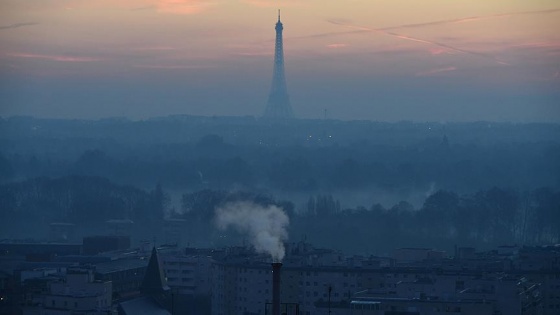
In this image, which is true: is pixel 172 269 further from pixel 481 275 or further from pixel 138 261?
pixel 481 275

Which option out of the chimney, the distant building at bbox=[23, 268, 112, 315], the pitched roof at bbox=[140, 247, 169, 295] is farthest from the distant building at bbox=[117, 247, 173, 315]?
the chimney

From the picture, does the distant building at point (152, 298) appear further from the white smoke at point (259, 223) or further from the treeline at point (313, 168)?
the treeline at point (313, 168)

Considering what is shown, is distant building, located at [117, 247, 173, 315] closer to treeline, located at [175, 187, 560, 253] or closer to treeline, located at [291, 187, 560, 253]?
treeline, located at [175, 187, 560, 253]

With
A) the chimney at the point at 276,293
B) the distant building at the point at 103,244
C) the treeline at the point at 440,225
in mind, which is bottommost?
the chimney at the point at 276,293

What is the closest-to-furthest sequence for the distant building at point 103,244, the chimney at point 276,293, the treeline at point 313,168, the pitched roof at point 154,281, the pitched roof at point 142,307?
1. the chimney at point 276,293
2. the pitched roof at point 142,307
3. the pitched roof at point 154,281
4. the distant building at point 103,244
5. the treeline at point 313,168

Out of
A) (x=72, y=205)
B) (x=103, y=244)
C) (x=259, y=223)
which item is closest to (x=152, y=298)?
(x=259, y=223)

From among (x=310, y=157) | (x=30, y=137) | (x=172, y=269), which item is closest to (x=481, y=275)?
(x=172, y=269)

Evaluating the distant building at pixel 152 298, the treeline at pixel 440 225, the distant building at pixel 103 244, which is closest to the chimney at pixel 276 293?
the distant building at pixel 152 298

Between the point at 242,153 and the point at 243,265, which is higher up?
the point at 242,153
